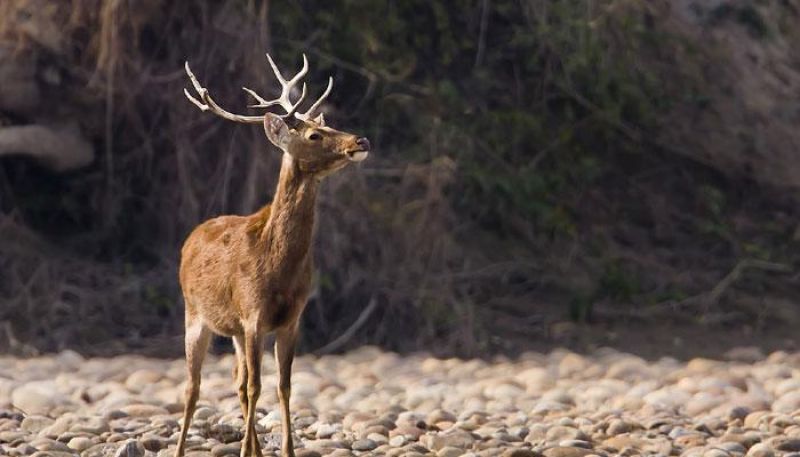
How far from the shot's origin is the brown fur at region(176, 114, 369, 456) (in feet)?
24.1

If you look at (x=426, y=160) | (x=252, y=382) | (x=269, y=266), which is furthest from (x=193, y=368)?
(x=426, y=160)

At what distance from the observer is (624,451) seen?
27.3ft

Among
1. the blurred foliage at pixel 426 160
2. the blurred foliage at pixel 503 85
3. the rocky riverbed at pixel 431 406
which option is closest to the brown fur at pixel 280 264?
the rocky riverbed at pixel 431 406

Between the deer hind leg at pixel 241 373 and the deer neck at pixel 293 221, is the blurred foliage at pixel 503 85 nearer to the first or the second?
the deer hind leg at pixel 241 373

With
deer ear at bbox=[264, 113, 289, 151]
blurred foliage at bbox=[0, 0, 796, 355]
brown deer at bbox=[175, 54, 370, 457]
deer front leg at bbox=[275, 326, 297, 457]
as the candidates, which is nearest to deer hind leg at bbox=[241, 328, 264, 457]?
brown deer at bbox=[175, 54, 370, 457]

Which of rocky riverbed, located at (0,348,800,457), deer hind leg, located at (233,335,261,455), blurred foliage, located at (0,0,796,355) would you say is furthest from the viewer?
blurred foliage, located at (0,0,796,355)

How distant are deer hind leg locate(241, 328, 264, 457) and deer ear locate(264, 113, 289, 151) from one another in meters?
0.82

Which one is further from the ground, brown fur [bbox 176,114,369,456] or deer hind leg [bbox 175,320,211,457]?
brown fur [bbox 176,114,369,456]

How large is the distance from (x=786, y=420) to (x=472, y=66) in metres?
6.34

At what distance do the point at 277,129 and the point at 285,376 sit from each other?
107cm

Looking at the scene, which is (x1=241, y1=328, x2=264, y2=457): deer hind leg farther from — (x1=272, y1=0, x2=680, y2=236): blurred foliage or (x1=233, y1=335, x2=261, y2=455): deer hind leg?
(x1=272, y1=0, x2=680, y2=236): blurred foliage

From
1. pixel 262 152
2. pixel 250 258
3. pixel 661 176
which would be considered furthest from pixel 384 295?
pixel 250 258

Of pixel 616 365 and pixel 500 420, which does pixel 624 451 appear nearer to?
pixel 500 420

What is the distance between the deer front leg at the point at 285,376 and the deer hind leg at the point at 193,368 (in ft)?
1.69
